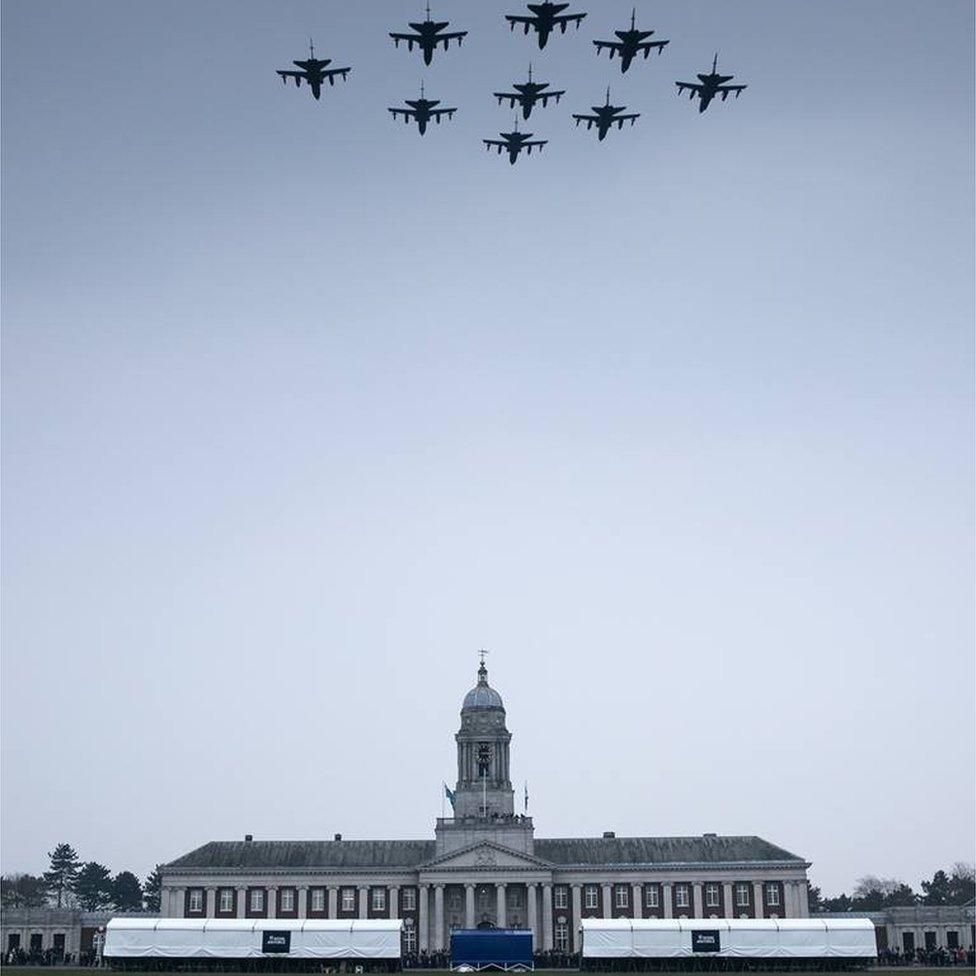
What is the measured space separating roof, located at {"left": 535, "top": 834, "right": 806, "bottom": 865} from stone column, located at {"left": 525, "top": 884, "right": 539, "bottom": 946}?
137 inches

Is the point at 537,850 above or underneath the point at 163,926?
above

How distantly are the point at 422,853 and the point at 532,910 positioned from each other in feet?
36.0

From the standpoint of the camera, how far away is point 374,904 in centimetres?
11312

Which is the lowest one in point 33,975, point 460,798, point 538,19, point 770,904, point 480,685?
point 33,975

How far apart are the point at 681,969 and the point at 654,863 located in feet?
98.2

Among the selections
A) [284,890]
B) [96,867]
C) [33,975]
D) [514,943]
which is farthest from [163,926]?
[96,867]

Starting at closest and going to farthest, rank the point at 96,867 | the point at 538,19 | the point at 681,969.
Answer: the point at 538,19, the point at 681,969, the point at 96,867

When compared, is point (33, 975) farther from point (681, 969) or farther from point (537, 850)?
point (537, 850)

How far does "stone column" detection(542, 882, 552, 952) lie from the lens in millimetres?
111250

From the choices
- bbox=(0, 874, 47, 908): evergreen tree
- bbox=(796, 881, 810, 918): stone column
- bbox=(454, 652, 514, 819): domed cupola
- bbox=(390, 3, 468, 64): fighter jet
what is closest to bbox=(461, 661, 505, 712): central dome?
bbox=(454, 652, 514, 819): domed cupola

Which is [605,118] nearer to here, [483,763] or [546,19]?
[546,19]

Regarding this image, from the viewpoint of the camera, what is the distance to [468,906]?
111938mm

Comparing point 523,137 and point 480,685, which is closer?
point 523,137

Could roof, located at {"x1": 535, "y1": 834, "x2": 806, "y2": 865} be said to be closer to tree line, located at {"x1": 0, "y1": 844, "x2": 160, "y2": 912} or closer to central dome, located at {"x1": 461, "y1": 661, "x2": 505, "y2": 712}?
central dome, located at {"x1": 461, "y1": 661, "x2": 505, "y2": 712}
